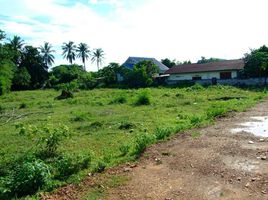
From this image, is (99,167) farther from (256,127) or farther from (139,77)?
(139,77)

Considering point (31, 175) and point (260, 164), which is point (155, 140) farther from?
point (31, 175)

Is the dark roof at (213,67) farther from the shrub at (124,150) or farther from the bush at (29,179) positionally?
the bush at (29,179)

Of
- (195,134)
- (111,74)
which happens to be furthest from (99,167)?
(111,74)

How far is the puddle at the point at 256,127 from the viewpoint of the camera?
9868 millimetres

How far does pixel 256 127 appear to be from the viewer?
1080cm

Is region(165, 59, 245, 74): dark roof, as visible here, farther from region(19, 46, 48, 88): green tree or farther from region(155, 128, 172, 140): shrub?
region(155, 128, 172, 140): shrub

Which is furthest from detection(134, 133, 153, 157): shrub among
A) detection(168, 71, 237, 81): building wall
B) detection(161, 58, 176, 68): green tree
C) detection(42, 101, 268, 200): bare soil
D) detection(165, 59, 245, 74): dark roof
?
detection(161, 58, 176, 68): green tree

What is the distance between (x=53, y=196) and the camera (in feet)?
19.4

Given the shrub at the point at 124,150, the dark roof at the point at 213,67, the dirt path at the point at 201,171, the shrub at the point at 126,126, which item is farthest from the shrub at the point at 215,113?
the dark roof at the point at 213,67

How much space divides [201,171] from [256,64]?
2920 centimetres

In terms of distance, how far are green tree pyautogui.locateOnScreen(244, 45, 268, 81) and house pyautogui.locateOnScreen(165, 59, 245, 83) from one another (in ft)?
8.70

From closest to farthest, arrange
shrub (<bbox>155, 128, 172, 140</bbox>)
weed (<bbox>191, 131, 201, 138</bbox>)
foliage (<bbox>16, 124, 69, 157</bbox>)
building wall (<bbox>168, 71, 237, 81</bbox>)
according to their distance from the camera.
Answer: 1. foliage (<bbox>16, 124, 69, 157</bbox>)
2. shrub (<bbox>155, 128, 172, 140</bbox>)
3. weed (<bbox>191, 131, 201, 138</bbox>)
4. building wall (<bbox>168, 71, 237, 81</bbox>)

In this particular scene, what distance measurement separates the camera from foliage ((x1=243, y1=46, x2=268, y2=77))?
107 feet

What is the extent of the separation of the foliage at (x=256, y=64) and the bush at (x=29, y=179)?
30.2m
